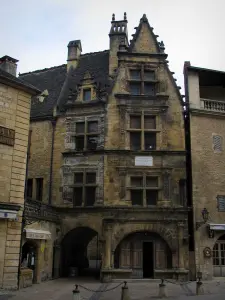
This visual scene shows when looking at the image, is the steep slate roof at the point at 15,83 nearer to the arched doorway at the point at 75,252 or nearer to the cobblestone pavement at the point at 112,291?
the arched doorway at the point at 75,252

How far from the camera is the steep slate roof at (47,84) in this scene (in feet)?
79.0

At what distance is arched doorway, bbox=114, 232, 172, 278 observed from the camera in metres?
19.5

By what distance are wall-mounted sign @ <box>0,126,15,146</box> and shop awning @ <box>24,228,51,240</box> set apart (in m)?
3.93

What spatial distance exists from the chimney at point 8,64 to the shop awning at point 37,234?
25.1ft

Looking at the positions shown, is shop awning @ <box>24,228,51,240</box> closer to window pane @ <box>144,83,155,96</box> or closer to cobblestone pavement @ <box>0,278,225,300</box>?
cobblestone pavement @ <box>0,278,225,300</box>

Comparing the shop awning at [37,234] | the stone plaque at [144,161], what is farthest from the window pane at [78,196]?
the stone plaque at [144,161]

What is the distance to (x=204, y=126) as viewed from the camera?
2192 cm

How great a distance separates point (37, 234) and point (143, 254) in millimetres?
5974

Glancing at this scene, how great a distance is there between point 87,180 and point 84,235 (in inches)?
192

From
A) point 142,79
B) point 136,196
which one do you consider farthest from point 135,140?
point 142,79

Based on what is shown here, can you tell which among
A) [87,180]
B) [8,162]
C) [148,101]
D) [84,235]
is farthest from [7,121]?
[84,235]

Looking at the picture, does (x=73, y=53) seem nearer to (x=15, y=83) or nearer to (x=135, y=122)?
(x=135, y=122)

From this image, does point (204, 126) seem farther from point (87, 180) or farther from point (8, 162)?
point (8, 162)

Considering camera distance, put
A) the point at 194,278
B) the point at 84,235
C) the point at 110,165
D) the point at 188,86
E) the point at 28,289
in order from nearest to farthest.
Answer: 1. the point at 28,289
2. the point at 194,278
3. the point at 110,165
4. the point at 188,86
5. the point at 84,235
